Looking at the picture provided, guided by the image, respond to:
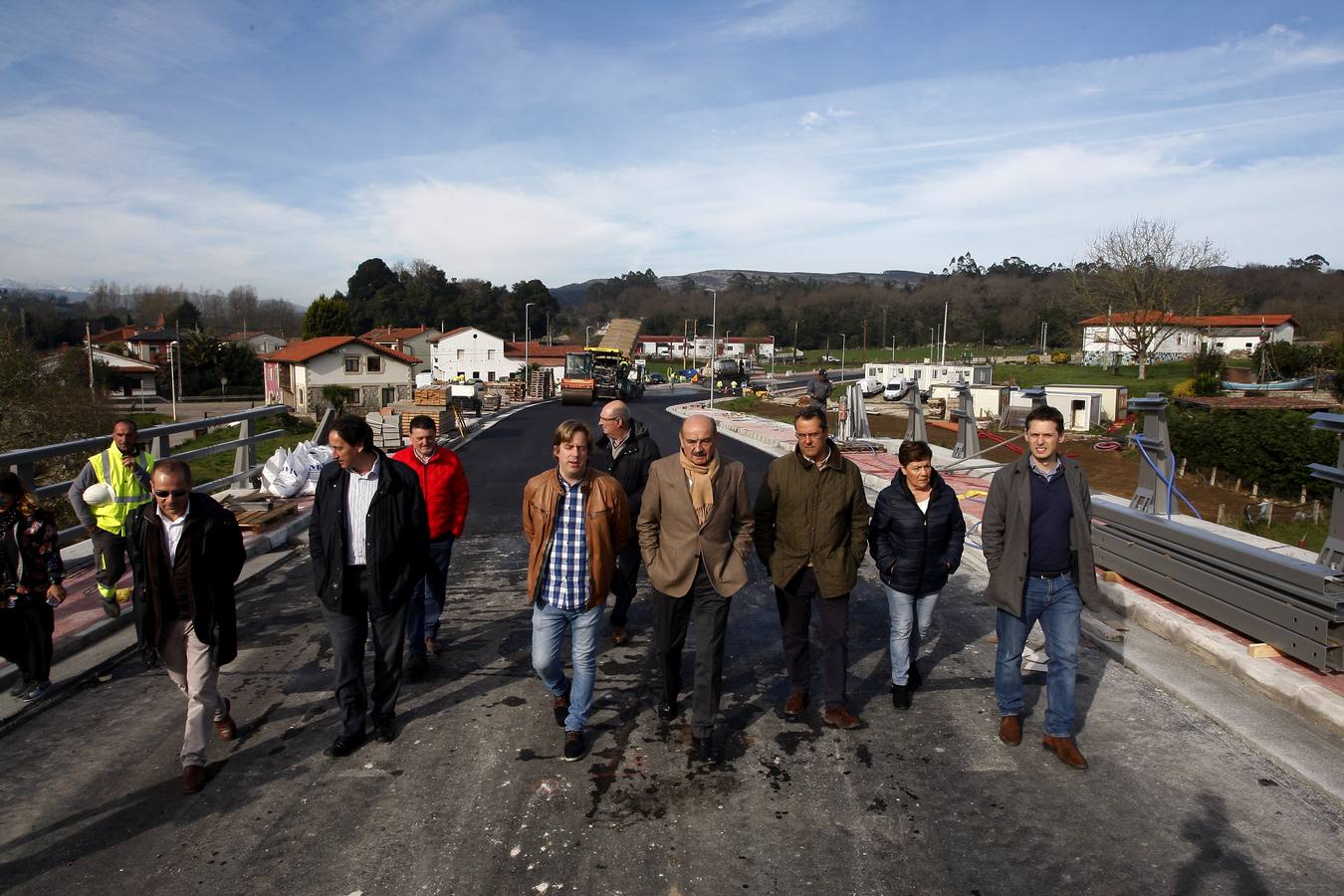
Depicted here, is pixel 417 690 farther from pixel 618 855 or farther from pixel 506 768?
pixel 618 855

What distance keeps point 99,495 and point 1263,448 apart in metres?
17.1

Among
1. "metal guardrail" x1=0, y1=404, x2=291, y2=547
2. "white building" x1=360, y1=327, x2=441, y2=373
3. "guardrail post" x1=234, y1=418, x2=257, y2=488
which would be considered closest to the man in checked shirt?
"metal guardrail" x1=0, y1=404, x2=291, y2=547

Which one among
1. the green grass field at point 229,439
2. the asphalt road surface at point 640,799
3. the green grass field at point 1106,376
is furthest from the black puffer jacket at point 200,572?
the green grass field at point 1106,376

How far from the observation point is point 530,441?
73.6 ft

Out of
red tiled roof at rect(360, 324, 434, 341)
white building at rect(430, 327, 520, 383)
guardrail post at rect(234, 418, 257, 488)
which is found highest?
red tiled roof at rect(360, 324, 434, 341)

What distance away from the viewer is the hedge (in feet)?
46.3

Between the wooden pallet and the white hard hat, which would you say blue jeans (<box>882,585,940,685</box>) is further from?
the wooden pallet

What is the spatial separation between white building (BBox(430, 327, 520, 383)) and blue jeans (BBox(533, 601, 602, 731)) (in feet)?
250

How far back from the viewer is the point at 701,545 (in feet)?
14.2

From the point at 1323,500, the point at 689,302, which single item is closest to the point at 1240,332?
the point at 1323,500

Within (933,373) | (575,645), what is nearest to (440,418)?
(575,645)

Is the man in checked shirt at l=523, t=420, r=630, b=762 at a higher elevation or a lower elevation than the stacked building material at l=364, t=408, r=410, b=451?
higher

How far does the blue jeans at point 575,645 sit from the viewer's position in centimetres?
433

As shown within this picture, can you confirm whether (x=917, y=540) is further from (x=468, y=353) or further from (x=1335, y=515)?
(x=468, y=353)
